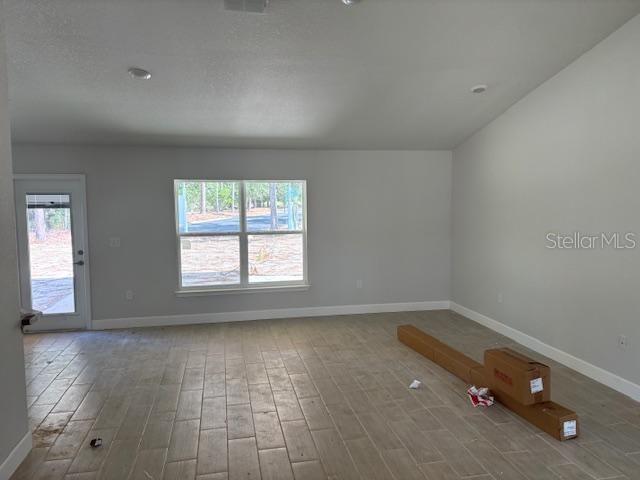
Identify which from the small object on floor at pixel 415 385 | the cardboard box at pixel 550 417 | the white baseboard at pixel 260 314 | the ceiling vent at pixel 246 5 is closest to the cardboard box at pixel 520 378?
the cardboard box at pixel 550 417

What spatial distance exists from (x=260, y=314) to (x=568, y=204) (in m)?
3.90

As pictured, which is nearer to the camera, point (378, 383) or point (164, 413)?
point (164, 413)

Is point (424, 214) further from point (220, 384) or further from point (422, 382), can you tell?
point (220, 384)

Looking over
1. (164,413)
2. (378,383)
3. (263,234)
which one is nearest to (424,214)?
(263,234)

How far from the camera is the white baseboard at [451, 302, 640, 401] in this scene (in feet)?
11.0

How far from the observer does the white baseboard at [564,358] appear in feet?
11.0

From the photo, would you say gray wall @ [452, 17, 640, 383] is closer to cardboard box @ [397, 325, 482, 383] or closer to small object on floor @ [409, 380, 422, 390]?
cardboard box @ [397, 325, 482, 383]

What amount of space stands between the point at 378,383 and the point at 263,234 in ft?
9.36

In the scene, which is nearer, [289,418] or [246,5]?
[246,5]

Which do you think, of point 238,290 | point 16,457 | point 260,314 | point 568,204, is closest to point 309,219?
point 238,290

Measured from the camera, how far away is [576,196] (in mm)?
3865

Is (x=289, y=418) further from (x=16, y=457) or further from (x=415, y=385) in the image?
(x=16, y=457)

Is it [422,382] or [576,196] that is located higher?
[576,196]

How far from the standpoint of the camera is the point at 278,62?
356 centimetres
